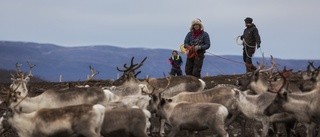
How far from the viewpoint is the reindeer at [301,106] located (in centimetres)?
1325

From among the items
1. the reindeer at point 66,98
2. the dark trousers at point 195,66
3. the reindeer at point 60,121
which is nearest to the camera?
the reindeer at point 60,121

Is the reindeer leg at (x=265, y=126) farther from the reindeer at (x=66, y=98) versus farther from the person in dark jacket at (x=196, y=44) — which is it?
the person in dark jacket at (x=196, y=44)

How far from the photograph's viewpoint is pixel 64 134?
12891mm

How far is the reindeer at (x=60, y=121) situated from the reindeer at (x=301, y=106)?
10.5 feet

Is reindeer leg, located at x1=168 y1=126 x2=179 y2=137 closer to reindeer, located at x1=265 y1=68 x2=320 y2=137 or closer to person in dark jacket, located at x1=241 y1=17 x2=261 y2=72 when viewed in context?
reindeer, located at x1=265 y1=68 x2=320 y2=137

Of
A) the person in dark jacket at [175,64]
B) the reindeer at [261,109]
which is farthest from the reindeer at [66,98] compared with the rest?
the person in dark jacket at [175,64]

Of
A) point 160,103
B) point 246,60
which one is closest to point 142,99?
point 160,103

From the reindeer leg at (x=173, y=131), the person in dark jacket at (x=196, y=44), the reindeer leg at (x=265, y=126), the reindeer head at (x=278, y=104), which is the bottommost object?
the reindeer leg at (x=173, y=131)

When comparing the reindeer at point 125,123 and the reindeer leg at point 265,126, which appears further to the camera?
the reindeer leg at point 265,126

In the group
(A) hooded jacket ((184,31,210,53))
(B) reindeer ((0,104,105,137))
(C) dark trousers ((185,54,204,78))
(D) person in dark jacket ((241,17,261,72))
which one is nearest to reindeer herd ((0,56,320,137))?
(B) reindeer ((0,104,105,137))

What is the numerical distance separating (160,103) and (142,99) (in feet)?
2.51

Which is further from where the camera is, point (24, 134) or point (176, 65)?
point (176, 65)

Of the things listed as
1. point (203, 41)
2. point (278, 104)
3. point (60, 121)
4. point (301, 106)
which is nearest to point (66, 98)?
point (60, 121)

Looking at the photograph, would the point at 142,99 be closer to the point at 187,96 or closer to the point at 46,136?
the point at 187,96
